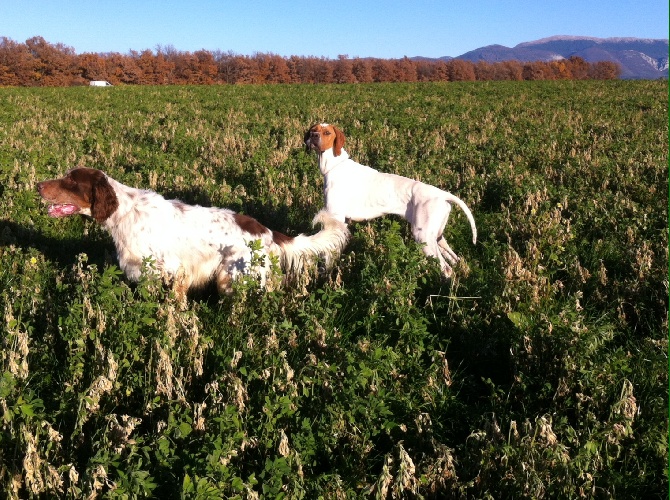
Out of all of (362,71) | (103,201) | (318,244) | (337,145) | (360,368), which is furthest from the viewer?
(362,71)

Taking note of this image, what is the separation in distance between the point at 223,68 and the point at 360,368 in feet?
250

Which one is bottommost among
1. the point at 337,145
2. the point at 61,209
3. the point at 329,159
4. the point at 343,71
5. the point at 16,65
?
the point at 61,209

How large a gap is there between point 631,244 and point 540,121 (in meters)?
9.80

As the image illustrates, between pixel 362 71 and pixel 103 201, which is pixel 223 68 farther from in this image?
pixel 103 201

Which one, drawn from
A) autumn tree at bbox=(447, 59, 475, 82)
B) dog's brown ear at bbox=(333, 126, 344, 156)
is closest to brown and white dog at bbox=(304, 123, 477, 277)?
dog's brown ear at bbox=(333, 126, 344, 156)

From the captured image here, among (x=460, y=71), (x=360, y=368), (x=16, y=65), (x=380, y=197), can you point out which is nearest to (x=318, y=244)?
(x=380, y=197)

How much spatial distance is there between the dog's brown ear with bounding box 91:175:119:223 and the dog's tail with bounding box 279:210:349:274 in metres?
1.30

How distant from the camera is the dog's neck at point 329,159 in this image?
19.3ft

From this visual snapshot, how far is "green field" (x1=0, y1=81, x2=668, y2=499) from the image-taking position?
2438mm

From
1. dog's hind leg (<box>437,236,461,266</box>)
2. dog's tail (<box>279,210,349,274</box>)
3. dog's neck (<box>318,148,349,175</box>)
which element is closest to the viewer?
dog's tail (<box>279,210,349,274</box>)

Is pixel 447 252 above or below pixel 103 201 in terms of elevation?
below

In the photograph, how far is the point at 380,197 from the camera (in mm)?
5605

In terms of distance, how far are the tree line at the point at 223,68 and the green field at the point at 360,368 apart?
6350 centimetres

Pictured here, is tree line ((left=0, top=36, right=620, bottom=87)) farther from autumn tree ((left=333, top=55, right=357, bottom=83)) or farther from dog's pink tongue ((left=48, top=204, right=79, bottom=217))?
dog's pink tongue ((left=48, top=204, right=79, bottom=217))
